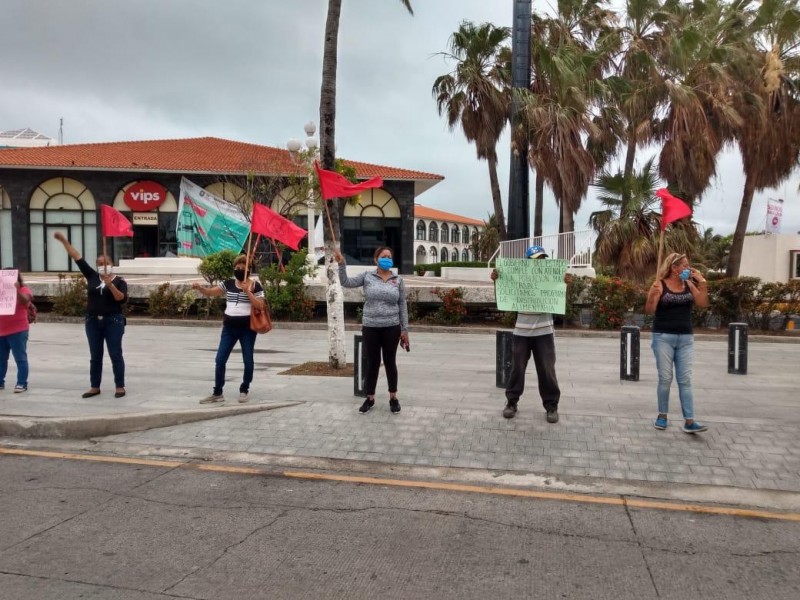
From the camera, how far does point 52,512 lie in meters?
4.61

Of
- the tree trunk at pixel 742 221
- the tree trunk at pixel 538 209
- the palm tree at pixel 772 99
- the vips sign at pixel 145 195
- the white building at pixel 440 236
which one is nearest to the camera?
the palm tree at pixel 772 99

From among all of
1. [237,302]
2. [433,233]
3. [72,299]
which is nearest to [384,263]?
[237,302]

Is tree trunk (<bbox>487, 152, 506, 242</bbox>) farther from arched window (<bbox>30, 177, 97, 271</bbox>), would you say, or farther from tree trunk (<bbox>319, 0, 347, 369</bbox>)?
arched window (<bbox>30, 177, 97, 271</bbox>)

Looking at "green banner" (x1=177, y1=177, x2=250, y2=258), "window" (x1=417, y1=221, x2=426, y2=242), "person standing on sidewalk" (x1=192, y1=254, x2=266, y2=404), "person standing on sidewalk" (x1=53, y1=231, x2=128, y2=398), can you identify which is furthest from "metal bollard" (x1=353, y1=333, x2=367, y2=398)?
"window" (x1=417, y1=221, x2=426, y2=242)

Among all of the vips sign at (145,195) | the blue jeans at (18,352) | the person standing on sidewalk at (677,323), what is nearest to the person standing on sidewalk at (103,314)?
the blue jeans at (18,352)

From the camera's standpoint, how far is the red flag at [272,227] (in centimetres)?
898

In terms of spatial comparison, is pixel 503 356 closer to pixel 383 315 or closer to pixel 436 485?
pixel 383 315

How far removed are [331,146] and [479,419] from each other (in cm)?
484

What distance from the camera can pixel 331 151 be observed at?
954cm

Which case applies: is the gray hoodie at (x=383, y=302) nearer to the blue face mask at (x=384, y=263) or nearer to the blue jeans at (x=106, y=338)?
the blue face mask at (x=384, y=263)

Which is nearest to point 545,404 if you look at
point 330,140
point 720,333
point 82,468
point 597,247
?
point 82,468

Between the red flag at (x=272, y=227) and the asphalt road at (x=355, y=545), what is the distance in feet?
14.6

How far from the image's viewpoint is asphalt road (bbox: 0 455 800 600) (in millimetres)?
3539

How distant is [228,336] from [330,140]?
362 centimetres
